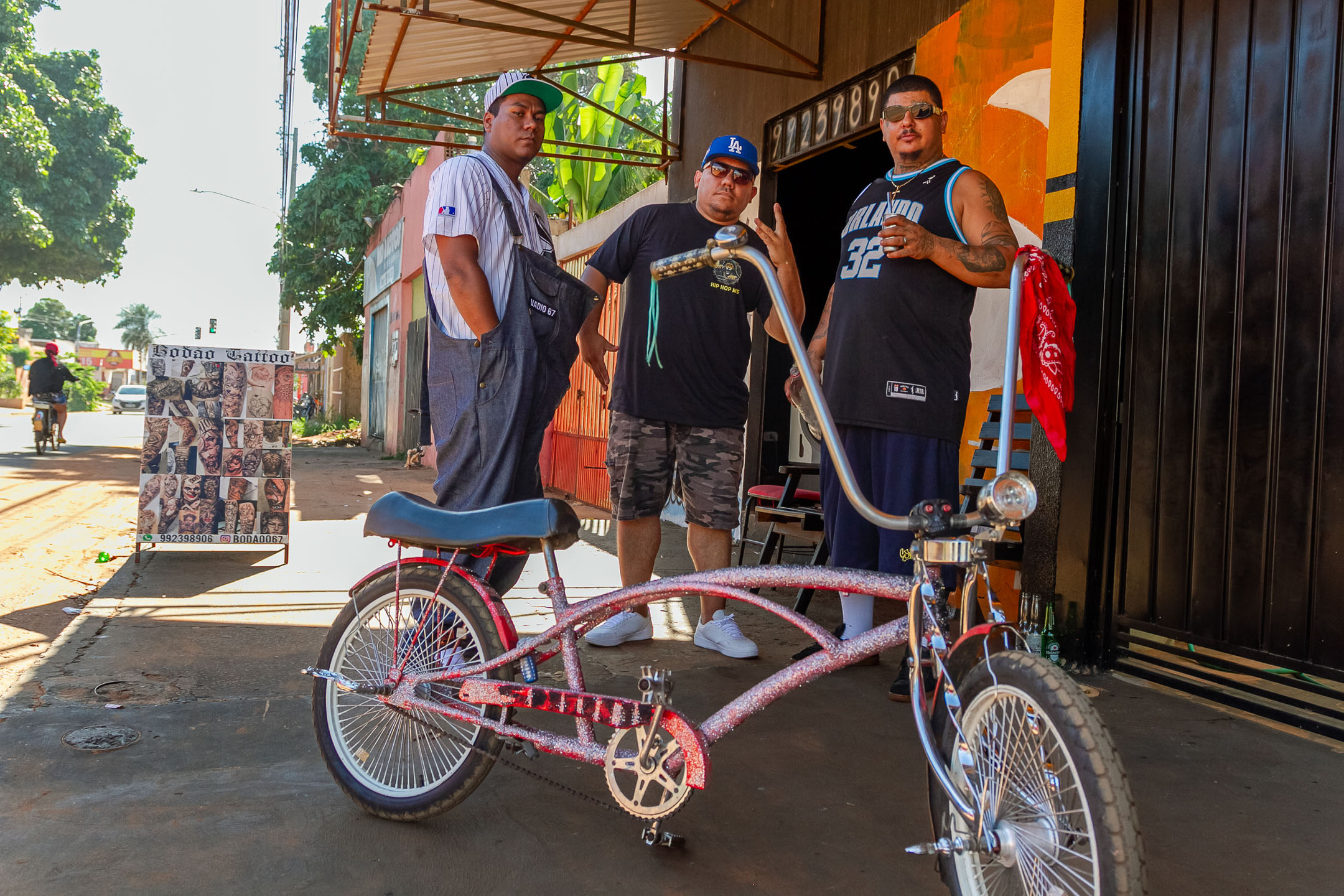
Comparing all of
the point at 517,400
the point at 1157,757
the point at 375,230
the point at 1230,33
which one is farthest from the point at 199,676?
the point at 375,230

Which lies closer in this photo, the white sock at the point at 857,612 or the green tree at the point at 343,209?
the white sock at the point at 857,612

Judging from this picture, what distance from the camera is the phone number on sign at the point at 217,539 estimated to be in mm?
5734

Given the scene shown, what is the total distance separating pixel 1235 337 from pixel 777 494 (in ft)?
8.71

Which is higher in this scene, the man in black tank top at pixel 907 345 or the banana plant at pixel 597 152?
the banana plant at pixel 597 152

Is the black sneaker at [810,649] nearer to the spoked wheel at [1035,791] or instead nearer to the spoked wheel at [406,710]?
the spoked wheel at [406,710]

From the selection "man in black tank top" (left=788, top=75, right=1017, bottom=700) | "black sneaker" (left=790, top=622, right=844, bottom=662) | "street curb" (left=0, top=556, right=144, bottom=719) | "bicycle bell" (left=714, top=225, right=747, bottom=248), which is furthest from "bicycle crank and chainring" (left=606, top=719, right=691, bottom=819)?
"street curb" (left=0, top=556, right=144, bottom=719)

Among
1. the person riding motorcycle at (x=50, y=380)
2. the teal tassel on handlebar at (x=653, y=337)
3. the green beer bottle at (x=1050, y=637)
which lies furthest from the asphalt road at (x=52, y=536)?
the green beer bottle at (x=1050, y=637)

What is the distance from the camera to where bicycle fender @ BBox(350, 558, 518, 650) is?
8.32ft

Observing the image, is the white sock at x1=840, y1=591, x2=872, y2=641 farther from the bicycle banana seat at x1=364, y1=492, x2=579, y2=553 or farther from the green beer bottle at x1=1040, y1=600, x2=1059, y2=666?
the bicycle banana seat at x1=364, y1=492, x2=579, y2=553

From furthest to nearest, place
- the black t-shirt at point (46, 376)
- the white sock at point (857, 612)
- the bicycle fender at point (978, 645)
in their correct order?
1. the black t-shirt at point (46, 376)
2. the white sock at point (857, 612)
3. the bicycle fender at point (978, 645)

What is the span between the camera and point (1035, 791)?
1.74 m

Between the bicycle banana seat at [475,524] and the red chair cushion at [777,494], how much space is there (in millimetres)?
3107

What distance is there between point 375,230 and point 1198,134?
24.6m

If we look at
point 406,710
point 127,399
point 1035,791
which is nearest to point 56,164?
point 127,399
